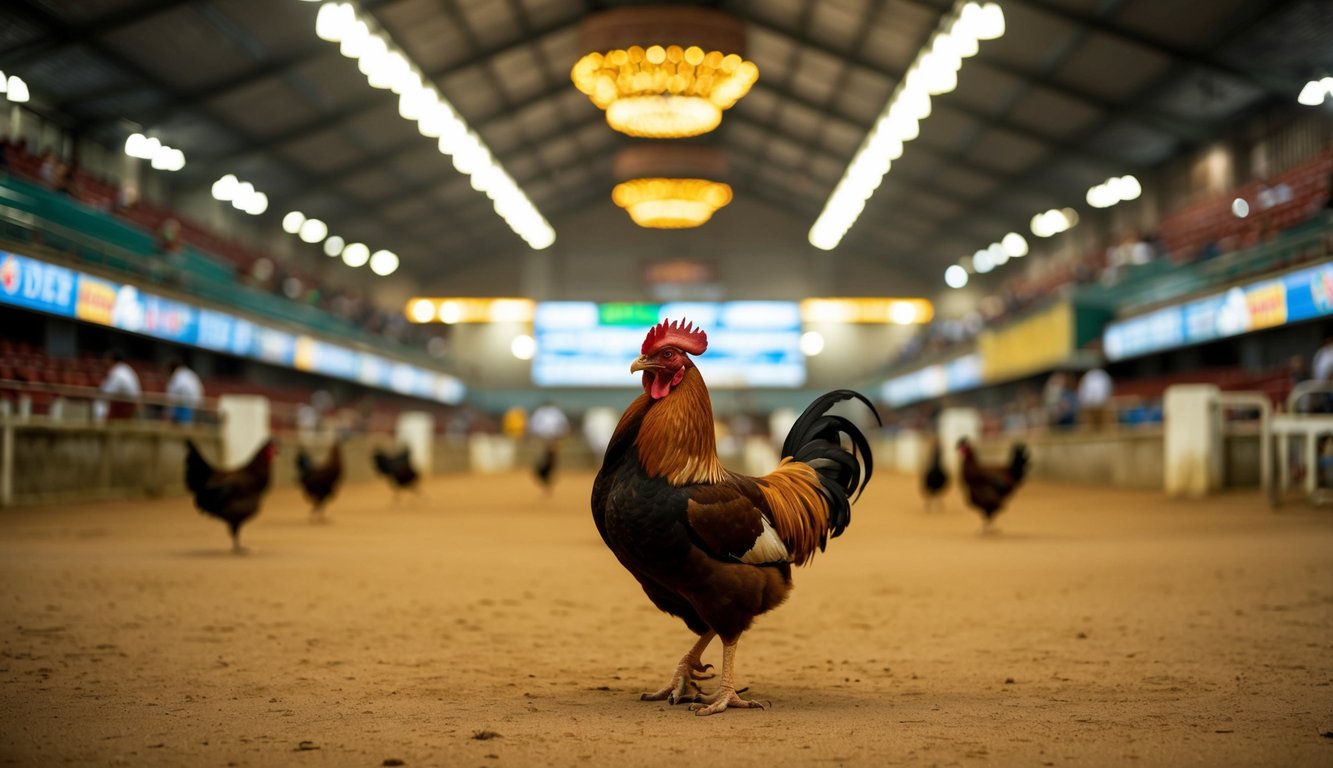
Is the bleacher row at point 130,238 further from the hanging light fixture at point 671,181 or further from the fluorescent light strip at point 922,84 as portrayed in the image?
the fluorescent light strip at point 922,84

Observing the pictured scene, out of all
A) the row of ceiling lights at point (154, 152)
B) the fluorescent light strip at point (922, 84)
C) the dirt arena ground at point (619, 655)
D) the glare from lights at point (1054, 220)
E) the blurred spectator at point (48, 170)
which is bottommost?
the dirt arena ground at point (619, 655)

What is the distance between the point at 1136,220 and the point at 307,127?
2817 cm

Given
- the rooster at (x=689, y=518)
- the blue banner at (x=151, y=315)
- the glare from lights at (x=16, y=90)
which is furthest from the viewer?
the glare from lights at (x=16, y=90)

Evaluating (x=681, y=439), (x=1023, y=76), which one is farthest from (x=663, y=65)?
(x=681, y=439)

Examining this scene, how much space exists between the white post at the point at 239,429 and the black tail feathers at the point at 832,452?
61.1 ft

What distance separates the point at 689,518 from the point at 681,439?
34 centimetres

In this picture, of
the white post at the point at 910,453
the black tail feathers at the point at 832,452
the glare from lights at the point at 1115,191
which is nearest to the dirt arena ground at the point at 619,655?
the black tail feathers at the point at 832,452

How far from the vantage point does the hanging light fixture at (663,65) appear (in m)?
28.7

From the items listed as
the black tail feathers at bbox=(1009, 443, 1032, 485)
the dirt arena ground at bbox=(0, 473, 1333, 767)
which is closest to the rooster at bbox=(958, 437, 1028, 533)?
the black tail feathers at bbox=(1009, 443, 1032, 485)

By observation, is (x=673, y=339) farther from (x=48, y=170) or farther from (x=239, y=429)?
(x=48, y=170)

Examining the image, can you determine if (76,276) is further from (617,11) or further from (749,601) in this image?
(749,601)

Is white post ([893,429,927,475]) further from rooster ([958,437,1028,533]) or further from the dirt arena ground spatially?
the dirt arena ground

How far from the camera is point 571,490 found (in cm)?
2780

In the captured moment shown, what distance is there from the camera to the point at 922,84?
32.1m
